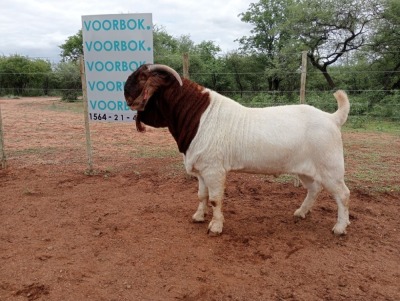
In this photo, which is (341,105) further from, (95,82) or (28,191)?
(28,191)

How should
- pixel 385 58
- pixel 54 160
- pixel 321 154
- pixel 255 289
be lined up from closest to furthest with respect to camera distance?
pixel 255 289 < pixel 321 154 < pixel 54 160 < pixel 385 58

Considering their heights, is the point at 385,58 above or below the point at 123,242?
above

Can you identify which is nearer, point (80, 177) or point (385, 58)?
point (80, 177)

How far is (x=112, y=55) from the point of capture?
6.42 m

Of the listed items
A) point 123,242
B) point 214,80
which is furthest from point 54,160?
point 214,80

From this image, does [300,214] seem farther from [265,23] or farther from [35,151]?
[265,23]

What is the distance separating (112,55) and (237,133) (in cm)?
340

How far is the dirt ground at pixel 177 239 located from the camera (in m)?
3.37

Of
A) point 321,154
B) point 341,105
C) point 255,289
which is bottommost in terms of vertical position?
point 255,289

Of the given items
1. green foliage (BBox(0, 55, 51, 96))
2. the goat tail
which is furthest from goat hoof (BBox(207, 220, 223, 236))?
green foliage (BBox(0, 55, 51, 96))

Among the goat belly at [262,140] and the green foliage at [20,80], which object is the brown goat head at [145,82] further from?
the green foliage at [20,80]

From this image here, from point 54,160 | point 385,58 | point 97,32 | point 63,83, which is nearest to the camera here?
point 97,32

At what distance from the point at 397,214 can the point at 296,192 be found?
5.07 feet

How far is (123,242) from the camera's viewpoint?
4.26 m
